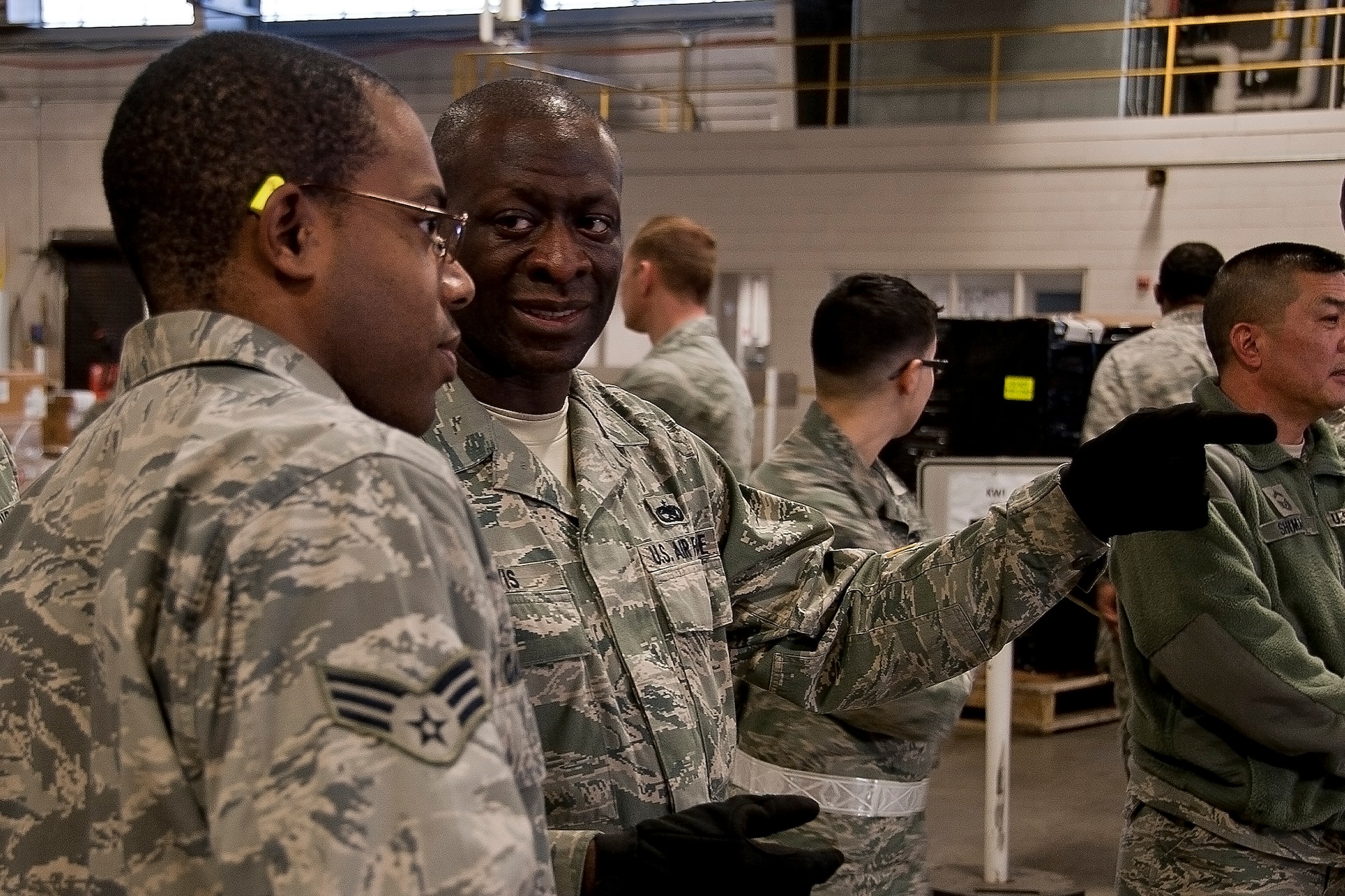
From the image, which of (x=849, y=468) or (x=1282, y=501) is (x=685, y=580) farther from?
(x=1282, y=501)

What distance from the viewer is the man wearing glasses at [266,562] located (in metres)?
0.86

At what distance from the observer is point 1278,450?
2.67m

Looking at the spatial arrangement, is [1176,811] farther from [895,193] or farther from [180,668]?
[895,193]

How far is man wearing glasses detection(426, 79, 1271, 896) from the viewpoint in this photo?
5.24 feet

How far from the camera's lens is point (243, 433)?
947 millimetres

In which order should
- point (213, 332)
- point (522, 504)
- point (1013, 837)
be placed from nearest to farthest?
point (213, 332) < point (522, 504) < point (1013, 837)

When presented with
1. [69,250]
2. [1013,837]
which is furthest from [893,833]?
[69,250]

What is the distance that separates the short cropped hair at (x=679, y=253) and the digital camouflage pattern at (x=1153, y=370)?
5.10ft

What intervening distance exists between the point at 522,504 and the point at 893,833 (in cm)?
140

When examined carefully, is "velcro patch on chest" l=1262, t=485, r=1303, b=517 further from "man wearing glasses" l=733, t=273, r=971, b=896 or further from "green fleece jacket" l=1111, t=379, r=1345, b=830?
"man wearing glasses" l=733, t=273, r=971, b=896

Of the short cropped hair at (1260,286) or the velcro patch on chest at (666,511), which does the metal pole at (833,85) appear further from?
the velcro patch on chest at (666,511)

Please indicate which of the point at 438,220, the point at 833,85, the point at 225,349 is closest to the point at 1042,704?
the point at 833,85

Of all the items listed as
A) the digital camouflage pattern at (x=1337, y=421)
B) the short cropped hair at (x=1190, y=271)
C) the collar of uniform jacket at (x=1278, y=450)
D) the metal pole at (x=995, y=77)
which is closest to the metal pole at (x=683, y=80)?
the metal pole at (x=995, y=77)

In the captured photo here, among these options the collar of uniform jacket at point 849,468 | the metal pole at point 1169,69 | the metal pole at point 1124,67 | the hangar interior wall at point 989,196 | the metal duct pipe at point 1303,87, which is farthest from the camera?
the metal pole at point 1124,67
